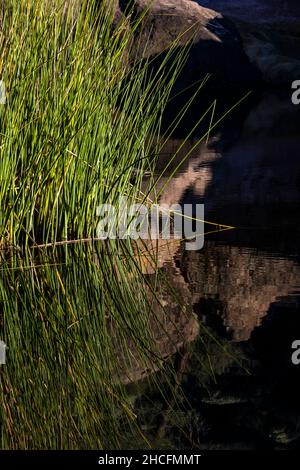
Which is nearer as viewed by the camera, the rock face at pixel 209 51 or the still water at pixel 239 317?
the still water at pixel 239 317

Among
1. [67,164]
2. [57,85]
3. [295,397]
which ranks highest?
[57,85]

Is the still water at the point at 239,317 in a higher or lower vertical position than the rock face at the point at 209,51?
lower

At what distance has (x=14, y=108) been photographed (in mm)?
3029

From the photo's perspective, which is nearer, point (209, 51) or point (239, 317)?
point (239, 317)

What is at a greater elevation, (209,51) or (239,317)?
(209,51)

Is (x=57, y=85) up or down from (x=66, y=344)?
up

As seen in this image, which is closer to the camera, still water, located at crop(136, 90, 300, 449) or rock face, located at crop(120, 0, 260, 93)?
still water, located at crop(136, 90, 300, 449)

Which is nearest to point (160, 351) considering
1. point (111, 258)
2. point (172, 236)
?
point (111, 258)

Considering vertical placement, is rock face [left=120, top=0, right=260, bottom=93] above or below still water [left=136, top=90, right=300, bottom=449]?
above
